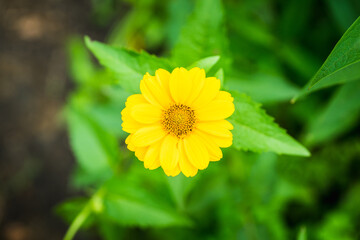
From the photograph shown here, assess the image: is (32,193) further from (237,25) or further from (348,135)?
(348,135)

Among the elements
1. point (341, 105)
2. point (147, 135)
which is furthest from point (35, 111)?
point (341, 105)

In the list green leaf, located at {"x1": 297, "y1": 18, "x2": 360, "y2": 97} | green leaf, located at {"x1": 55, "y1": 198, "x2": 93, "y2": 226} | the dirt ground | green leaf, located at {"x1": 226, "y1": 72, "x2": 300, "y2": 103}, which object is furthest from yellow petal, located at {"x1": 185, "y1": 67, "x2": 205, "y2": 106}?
the dirt ground

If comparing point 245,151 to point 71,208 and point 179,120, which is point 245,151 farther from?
point 71,208

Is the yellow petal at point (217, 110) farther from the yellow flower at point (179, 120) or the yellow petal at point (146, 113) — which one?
the yellow petal at point (146, 113)

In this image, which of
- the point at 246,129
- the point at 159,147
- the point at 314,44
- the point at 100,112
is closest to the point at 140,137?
the point at 159,147

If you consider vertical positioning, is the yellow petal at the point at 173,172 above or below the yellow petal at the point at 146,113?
below

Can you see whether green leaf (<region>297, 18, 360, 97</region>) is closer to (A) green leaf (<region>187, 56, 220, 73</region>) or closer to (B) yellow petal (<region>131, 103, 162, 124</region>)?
(A) green leaf (<region>187, 56, 220, 73</region>)

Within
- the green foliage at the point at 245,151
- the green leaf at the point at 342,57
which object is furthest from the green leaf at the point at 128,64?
the green leaf at the point at 342,57
